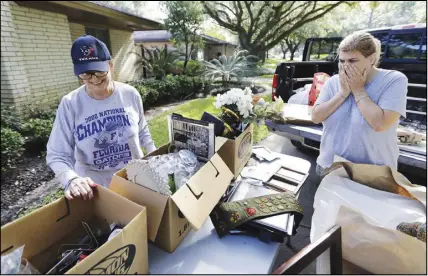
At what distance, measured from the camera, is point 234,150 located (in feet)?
5.04

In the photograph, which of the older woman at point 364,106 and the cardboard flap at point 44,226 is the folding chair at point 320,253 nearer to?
the older woman at point 364,106

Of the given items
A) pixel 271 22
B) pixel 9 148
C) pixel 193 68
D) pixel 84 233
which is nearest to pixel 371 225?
pixel 84 233

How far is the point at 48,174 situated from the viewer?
351cm

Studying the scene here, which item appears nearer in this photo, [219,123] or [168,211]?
[168,211]

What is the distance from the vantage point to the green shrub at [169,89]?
7332 millimetres

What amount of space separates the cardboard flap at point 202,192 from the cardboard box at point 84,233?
6.8 inches

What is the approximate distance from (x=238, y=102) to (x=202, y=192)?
0.73m

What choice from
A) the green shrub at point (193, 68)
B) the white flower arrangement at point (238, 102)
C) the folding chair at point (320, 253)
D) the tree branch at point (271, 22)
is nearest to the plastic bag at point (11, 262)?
the folding chair at point (320, 253)

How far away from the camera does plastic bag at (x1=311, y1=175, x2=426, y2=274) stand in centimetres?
91

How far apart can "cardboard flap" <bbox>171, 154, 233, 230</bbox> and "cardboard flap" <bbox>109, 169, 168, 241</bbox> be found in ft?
0.24

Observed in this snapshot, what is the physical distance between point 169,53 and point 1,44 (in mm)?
6435

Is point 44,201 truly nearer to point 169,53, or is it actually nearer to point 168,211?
point 168,211

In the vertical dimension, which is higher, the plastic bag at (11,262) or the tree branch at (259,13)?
the tree branch at (259,13)

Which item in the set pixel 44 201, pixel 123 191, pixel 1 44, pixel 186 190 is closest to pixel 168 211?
pixel 186 190
